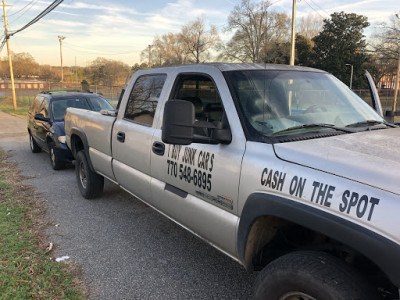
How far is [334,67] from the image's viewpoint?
5106cm

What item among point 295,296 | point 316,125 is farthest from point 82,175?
point 295,296

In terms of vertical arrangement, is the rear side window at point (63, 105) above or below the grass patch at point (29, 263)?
above

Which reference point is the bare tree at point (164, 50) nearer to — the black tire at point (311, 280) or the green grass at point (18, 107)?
the green grass at point (18, 107)

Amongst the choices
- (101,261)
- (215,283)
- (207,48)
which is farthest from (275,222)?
(207,48)

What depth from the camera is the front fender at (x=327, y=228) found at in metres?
1.53

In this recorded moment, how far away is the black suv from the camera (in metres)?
7.22

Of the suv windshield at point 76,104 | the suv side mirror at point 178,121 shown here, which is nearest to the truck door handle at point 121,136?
the suv side mirror at point 178,121

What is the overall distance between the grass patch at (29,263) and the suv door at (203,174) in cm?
113

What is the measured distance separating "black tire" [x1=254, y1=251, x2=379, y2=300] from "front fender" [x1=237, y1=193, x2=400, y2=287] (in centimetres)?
21

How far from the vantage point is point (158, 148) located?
330cm

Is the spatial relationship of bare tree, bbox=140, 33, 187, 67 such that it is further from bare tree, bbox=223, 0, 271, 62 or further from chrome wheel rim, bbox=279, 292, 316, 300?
chrome wheel rim, bbox=279, 292, 316, 300

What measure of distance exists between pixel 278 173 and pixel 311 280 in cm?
63

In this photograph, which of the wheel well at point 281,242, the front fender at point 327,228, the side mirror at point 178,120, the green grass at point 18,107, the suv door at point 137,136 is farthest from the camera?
the green grass at point 18,107

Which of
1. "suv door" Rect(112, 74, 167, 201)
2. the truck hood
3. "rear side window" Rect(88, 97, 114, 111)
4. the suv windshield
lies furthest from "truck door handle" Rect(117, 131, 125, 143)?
"rear side window" Rect(88, 97, 114, 111)
